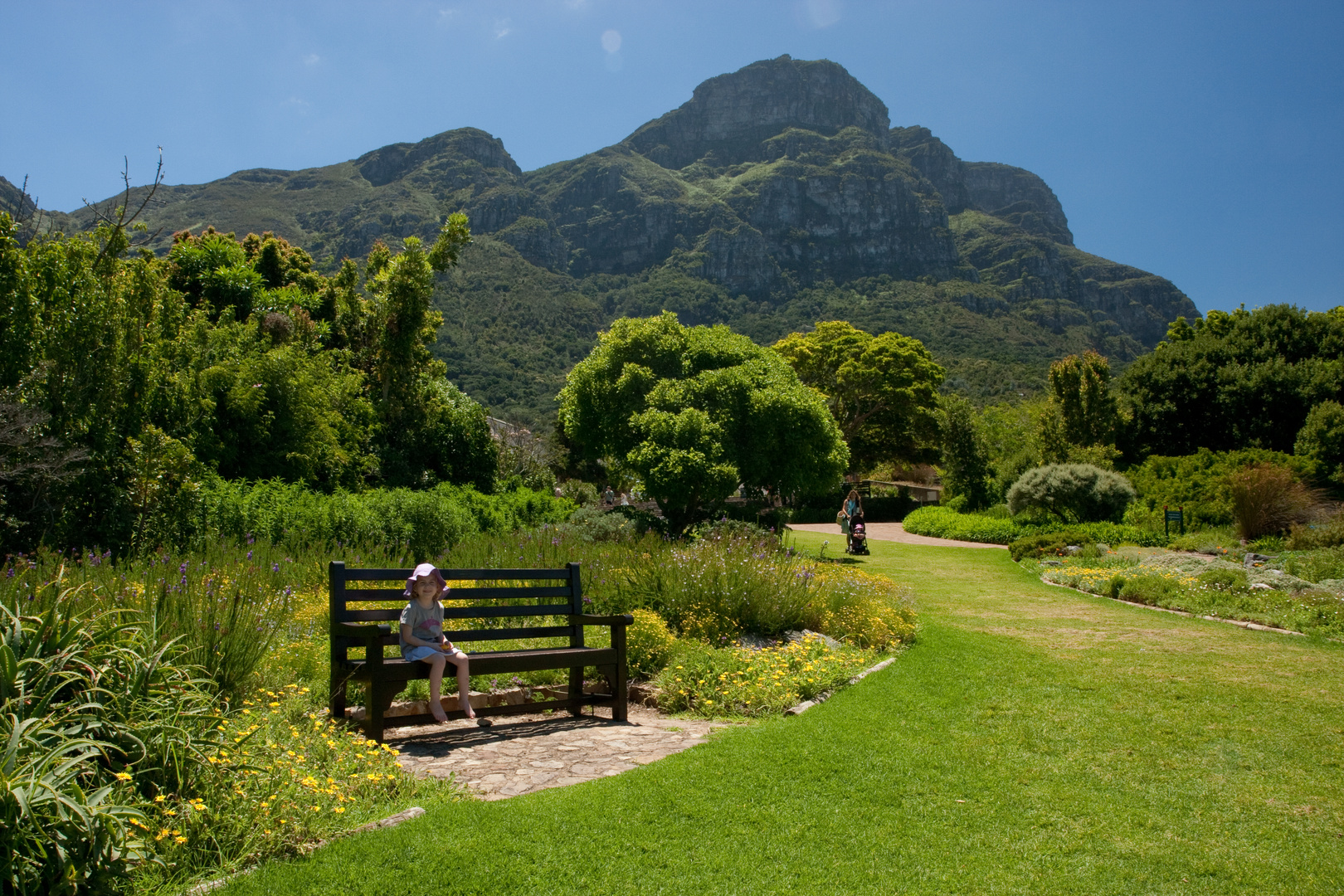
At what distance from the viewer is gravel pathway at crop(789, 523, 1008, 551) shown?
72.7 ft

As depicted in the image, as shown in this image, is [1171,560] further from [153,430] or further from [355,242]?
[355,242]

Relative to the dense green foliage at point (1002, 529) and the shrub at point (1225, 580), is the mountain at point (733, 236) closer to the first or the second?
the dense green foliage at point (1002, 529)

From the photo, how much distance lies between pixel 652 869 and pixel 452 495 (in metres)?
11.6

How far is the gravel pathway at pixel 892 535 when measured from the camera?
2216 centimetres

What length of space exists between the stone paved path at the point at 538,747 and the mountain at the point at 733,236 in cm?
4961

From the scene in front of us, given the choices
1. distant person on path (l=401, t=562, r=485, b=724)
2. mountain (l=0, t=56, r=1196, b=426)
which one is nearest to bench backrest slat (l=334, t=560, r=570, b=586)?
distant person on path (l=401, t=562, r=485, b=724)

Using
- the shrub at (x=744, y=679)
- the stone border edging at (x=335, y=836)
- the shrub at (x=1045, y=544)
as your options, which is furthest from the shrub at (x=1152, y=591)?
the stone border edging at (x=335, y=836)

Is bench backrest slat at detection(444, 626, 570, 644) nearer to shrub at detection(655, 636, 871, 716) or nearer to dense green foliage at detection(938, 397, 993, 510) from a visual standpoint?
shrub at detection(655, 636, 871, 716)

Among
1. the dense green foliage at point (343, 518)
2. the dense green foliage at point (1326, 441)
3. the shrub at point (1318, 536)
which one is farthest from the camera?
the dense green foliage at point (1326, 441)

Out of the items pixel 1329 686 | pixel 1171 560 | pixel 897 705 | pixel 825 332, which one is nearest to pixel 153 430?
pixel 897 705

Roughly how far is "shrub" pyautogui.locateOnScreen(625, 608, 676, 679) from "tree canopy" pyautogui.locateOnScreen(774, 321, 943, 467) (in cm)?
2974

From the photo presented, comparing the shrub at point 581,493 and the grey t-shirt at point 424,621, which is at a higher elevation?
the shrub at point 581,493

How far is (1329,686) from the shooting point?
245 inches

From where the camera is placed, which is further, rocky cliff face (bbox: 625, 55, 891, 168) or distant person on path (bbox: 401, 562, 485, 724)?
rocky cliff face (bbox: 625, 55, 891, 168)
